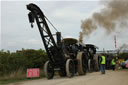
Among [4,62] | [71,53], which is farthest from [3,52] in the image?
[71,53]

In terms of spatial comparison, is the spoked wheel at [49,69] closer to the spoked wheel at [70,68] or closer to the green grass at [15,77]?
the spoked wheel at [70,68]

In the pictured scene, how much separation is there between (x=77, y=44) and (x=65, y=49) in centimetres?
239

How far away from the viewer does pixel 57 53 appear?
1429 cm

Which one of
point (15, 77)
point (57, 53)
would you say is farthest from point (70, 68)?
point (15, 77)

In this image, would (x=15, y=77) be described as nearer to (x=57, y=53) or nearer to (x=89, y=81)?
(x=57, y=53)

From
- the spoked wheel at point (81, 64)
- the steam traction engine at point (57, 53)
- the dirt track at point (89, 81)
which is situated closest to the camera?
the dirt track at point (89, 81)

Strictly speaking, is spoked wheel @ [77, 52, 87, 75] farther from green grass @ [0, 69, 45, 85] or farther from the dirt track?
green grass @ [0, 69, 45, 85]

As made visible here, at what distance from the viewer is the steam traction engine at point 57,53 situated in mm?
13455

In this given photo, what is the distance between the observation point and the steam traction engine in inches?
530

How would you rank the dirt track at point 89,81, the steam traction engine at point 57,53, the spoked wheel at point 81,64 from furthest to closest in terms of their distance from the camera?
the spoked wheel at point 81,64, the steam traction engine at point 57,53, the dirt track at point 89,81

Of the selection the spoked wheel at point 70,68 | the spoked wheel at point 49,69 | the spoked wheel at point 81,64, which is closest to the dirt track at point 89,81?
the spoked wheel at point 70,68

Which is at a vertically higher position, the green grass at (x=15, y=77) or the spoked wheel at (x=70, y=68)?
the spoked wheel at (x=70, y=68)

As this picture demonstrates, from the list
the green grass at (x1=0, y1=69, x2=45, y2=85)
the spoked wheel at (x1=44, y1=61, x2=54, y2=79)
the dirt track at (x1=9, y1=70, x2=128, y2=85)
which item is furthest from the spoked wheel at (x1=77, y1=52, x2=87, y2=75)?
the green grass at (x1=0, y1=69, x2=45, y2=85)

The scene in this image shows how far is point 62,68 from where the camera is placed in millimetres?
14445
